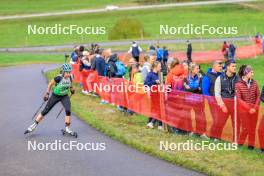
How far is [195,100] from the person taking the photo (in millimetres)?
13398

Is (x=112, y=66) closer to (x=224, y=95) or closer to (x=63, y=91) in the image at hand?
(x=63, y=91)

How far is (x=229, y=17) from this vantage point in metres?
69.4

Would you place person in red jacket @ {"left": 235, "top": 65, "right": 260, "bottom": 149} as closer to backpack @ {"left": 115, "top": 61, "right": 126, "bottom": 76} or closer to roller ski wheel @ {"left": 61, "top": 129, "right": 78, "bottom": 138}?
roller ski wheel @ {"left": 61, "top": 129, "right": 78, "bottom": 138}

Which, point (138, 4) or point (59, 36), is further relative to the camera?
point (138, 4)

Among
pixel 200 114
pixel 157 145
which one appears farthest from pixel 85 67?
pixel 157 145

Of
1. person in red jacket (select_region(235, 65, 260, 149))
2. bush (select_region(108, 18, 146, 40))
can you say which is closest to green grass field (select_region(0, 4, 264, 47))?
bush (select_region(108, 18, 146, 40))

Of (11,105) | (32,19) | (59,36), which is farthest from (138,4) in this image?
(11,105)

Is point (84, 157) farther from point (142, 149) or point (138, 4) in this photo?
point (138, 4)

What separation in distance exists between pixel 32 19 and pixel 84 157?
63612mm

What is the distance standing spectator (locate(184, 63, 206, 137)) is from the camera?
13266mm

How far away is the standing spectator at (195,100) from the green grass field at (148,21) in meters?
43.9

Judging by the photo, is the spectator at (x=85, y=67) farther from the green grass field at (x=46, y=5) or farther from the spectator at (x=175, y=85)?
the green grass field at (x=46, y=5)

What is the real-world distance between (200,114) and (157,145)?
3.88ft

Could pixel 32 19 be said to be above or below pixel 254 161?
above
